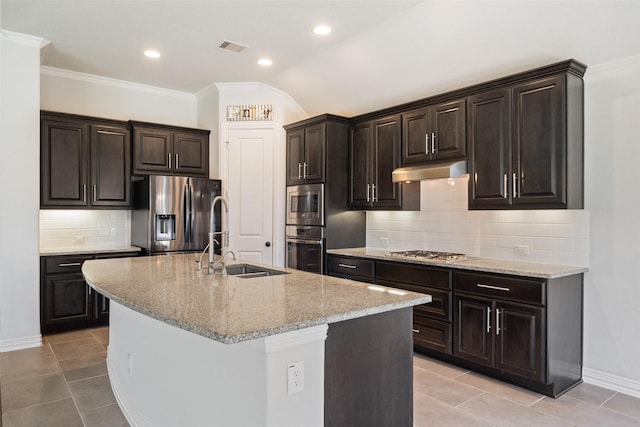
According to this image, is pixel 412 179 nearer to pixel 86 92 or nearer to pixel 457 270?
pixel 457 270

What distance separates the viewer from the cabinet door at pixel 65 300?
14.6 feet

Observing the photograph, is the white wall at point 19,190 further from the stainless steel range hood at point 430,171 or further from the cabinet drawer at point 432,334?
the cabinet drawer at point 432,334

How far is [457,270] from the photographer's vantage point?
352cm

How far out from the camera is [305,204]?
4.94 m

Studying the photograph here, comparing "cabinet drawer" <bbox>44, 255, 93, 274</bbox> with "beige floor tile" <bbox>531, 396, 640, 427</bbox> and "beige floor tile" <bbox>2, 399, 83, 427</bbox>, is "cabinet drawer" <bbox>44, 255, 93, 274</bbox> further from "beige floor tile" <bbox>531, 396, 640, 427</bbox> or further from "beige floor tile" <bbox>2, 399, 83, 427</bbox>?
"beige floor tile" <bbox>531, 396, 640, 427</bbox>

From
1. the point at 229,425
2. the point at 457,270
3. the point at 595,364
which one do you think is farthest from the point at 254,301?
the point at 595,364

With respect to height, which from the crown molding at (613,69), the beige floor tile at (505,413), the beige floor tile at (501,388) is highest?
the crown molding at (613,69)

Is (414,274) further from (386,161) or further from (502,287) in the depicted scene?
(386,161)

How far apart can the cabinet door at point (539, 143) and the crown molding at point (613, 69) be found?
1.17ft

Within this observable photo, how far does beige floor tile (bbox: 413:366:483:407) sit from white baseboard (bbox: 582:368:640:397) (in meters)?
0.92

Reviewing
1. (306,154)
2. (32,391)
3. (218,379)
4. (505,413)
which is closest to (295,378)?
(218,379)

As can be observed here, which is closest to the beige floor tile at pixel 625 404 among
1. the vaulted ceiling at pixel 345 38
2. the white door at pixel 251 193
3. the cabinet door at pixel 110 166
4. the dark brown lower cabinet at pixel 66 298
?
the vaulted ceiling at pixel 345 38

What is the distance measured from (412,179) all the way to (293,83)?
2.09 metres

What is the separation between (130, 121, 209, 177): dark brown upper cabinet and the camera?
16.7 feet
